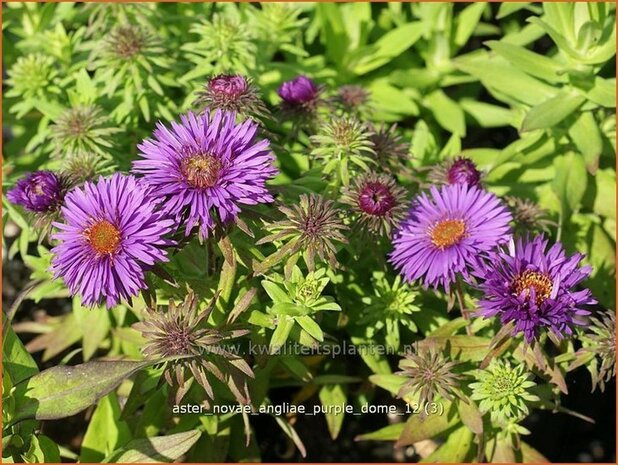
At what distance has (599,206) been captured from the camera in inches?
80.7

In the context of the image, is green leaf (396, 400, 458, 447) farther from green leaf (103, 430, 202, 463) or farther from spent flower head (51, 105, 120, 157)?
spent flower head (51, 105, 120, 157)

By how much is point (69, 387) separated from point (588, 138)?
4.14ft

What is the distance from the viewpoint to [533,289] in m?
1.34

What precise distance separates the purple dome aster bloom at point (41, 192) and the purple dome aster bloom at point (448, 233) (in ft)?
2.01

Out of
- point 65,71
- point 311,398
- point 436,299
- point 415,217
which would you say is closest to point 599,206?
point 436,299

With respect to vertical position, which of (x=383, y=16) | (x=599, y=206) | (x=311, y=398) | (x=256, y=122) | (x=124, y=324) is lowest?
(x=311, y=398)

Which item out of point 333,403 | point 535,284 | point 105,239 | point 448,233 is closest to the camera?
point 105,239

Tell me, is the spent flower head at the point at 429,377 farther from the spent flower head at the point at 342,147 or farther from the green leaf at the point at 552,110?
the green leaf at the point at 552,110

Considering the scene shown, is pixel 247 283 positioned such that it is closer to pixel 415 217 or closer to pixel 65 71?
pixel 415 217

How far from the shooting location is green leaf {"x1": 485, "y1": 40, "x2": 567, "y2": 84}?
185 centimetres

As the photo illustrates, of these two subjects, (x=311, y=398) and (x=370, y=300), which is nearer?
(x=370, y=300)

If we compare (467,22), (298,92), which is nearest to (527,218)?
(298,92)

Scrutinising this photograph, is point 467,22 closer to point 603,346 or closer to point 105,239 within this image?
point 603,346

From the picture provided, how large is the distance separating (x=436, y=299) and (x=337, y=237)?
1.82ft
